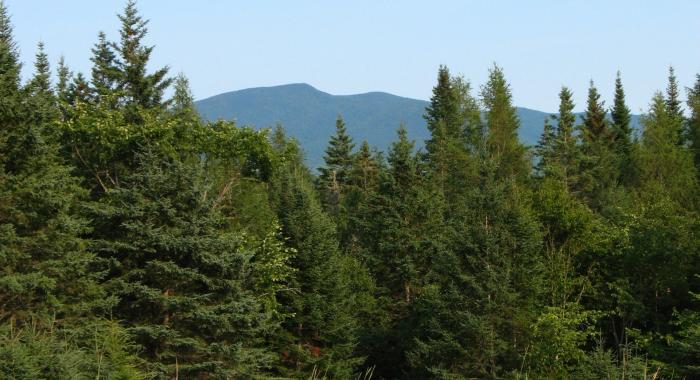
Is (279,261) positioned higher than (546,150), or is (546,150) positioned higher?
(546,150)

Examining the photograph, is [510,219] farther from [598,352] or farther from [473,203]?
[598,352]

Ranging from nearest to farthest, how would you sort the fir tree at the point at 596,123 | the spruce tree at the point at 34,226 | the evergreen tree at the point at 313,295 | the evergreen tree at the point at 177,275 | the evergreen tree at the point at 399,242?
the spruce tree at the point at 34,226
the evergreen tree at the point at 177,275
the evergreen tree at the point at 313,295
the evergreen tree at the point at 399,242
the fir tree at the point at 596,123

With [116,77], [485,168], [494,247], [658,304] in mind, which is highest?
[116,77]

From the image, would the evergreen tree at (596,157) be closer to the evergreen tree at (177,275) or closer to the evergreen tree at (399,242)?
the evergreen tree at (399,242)

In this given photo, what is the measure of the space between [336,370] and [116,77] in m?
17.3

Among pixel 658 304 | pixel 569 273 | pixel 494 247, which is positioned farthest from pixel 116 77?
pixel 658 304

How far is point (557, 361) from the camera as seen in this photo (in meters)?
28.4

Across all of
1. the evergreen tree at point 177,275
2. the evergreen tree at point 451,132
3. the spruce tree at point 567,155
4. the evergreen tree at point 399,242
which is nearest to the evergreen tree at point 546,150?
the spruce tree at point 567,155

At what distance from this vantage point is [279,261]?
29.2m

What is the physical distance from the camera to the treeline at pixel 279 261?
845 inches

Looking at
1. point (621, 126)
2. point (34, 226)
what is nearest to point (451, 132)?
point (621, 126)

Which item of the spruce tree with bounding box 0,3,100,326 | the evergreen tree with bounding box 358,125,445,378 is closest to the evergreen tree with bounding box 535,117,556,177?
the evergreen tree with bounding box 358,125,445,378

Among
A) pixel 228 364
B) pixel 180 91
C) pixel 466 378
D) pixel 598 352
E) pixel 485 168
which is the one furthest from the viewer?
pixel 180 91

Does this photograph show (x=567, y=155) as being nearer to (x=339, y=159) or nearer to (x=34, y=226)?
(x=339, y=159)
